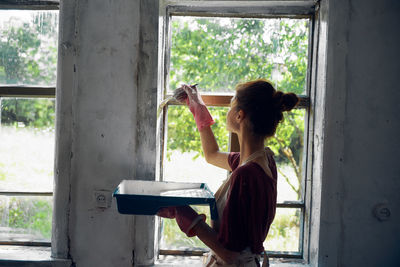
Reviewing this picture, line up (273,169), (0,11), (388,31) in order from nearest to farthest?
(273,169), (388,31), (0,11)

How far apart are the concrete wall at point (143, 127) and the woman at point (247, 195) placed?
41cm

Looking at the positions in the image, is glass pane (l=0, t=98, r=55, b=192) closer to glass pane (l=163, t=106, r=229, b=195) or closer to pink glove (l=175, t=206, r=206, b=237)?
glass pane (l=163, t=106, r=229, b=195)

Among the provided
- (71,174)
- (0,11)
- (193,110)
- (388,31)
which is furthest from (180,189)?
(0,11)

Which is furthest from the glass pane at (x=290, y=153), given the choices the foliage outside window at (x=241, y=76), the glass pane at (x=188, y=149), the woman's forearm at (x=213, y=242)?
the woman's forearm at (x=213, y=242)

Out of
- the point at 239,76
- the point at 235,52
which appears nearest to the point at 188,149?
the point at 239,76

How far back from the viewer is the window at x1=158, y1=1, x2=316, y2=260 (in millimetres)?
1749

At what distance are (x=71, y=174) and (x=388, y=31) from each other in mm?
1682

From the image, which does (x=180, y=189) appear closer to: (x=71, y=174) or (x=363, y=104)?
(x=71, y=174)

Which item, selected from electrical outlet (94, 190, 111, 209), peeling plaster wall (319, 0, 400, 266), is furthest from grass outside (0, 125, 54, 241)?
peeling plaster wall (319, 0, 400, 266)

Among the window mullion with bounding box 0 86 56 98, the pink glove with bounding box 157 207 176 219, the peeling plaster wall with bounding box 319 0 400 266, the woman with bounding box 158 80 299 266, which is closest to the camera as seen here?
the woman with bounding box 158 80 299 266

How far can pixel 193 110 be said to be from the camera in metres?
1.58

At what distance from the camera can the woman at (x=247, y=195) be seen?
1144mm

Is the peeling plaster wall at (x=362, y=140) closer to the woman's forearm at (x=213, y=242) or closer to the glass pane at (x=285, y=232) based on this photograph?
the glass pane at (x=285, y=232)

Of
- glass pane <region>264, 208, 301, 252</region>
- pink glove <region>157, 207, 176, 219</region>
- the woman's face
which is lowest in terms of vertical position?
glass pane <region>264, 208, 301, 252</region>
